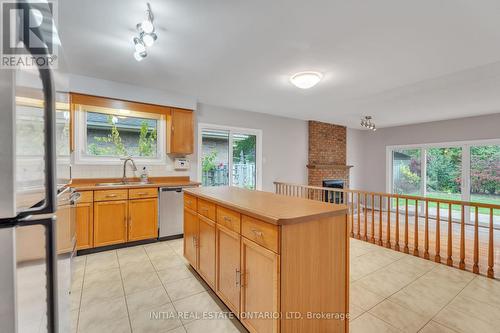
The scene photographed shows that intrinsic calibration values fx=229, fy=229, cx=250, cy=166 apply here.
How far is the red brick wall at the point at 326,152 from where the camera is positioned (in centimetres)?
616

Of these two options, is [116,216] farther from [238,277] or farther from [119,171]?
[238,277]

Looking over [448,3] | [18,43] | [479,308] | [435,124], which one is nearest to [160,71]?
[18,43]

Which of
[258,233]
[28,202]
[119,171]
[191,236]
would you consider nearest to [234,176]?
[119,171]

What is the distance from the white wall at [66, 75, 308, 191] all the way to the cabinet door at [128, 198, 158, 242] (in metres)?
0.69

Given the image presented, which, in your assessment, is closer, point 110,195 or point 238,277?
point 238,277

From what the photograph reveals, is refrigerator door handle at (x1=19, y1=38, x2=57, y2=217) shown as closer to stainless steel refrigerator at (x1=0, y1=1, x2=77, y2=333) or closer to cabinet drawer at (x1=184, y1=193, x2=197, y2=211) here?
stainless steel refrigerator at (x1=0, y1=1, x2=77, y2=333)

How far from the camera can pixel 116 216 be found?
10.6ft

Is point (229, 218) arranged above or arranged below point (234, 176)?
below

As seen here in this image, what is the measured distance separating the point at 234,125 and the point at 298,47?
2790 millimetres

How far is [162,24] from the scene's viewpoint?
2.01 meters

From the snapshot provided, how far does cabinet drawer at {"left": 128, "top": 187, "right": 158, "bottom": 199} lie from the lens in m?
3.32

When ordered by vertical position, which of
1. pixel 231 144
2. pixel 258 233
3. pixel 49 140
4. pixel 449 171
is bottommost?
pixel 258 233

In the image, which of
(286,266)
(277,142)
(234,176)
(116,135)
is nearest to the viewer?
(286,266)

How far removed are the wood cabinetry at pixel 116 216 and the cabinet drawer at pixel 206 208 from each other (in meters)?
1.55
